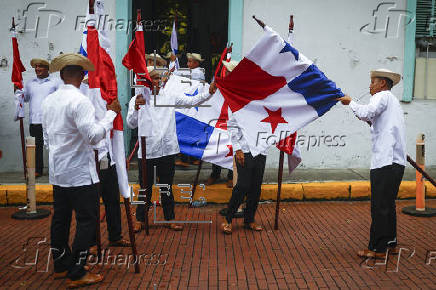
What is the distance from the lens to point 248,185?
5.88 meters

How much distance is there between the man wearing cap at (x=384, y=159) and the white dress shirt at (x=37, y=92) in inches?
215

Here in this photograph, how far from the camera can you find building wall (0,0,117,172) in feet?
28.5

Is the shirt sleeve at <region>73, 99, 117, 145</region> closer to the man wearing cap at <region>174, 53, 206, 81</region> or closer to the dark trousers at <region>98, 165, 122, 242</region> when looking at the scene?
the dark trousers at <region>98, 165, 122, 242</region>

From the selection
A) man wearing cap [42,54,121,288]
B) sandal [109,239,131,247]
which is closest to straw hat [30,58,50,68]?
sandal [109,239,131,247]

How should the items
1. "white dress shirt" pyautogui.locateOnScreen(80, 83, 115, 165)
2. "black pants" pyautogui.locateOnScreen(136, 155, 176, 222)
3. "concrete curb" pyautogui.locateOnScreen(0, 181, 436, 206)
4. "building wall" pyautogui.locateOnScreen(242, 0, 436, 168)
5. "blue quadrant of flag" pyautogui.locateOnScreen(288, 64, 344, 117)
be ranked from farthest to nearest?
"building wall" pyautogui.locateOnScreen(242, 0, 436, 168) → "concrete curb" pyautogui.locateOnScreen(0, 181, 436, 206) → "black pants" pyautogui.locateOnScreen(136, 155, 176, 222) → "blue quadrant of flag" pyautogui.locateOnScreen(288, 64, 344, 117) → "white dress shirt" pyautogui.locateOnScreen(80, 83, 115, 165)

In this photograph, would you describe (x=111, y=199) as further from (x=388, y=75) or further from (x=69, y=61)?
(x=388, y=75)

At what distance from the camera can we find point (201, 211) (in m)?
7.05

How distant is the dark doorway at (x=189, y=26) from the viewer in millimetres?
10898

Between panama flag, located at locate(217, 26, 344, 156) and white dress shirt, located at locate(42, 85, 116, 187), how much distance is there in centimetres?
185

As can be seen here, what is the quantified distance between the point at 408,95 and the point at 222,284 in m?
6.55

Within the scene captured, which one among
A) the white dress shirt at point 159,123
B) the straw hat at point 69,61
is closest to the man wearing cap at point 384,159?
the white dress shirt at point 159,123

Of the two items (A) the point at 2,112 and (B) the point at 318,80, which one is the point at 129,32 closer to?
(A) the point at 2,112

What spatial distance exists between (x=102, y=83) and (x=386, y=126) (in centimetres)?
292

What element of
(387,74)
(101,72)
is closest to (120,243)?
(101,72)
